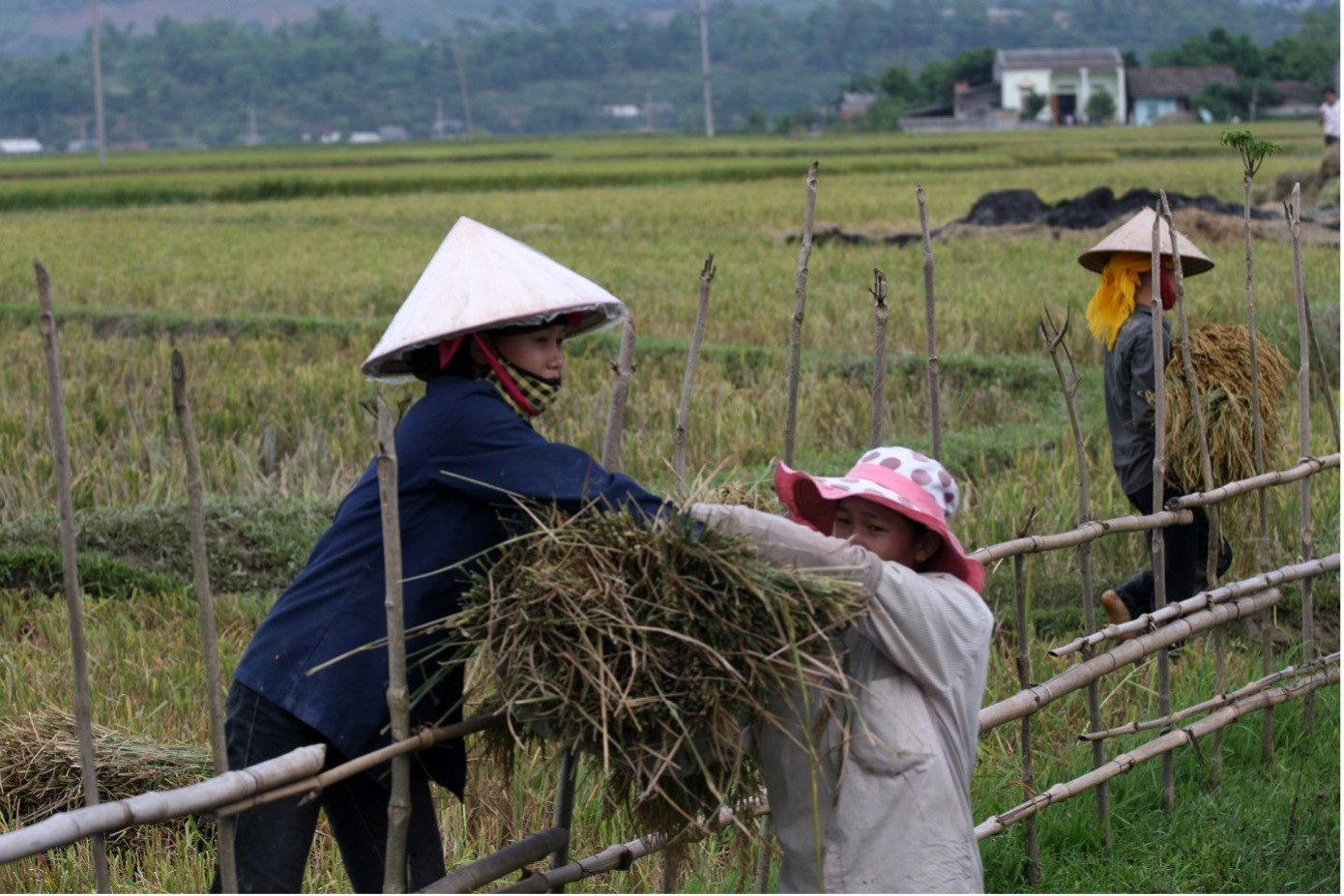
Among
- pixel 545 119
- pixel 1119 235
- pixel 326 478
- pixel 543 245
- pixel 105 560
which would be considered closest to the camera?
pixel 1119 235

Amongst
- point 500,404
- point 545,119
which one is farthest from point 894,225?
point 545,119

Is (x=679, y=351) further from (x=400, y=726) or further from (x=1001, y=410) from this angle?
(x=400, y=726)

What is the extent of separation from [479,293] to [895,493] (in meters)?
0.66

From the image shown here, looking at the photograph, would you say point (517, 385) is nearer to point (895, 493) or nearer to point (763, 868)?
point (895, 493)

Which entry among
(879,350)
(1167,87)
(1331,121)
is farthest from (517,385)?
(1167,87)

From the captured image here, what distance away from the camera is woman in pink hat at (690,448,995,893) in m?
2.19

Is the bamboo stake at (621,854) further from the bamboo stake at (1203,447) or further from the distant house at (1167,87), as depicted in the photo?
the distant house at (1167,87)

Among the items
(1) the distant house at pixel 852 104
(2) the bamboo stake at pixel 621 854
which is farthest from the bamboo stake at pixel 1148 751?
(1) the distant house at pixel 852 104

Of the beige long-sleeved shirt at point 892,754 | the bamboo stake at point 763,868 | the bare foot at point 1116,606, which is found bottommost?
the bare foot at point 1116,606

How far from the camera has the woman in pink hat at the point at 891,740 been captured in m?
2.19

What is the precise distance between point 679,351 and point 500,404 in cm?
708

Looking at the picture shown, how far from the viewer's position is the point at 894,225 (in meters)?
19.2

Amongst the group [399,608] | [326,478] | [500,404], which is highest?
[500,404]

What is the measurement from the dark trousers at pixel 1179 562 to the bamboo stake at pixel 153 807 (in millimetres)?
3100
